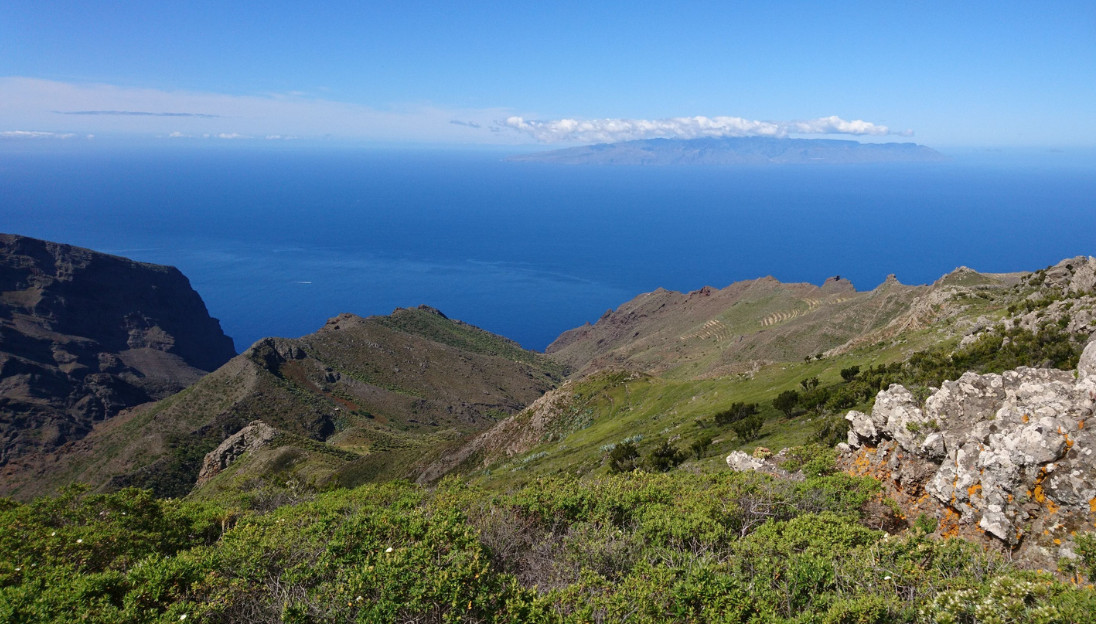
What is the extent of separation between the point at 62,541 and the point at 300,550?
8.20 meters

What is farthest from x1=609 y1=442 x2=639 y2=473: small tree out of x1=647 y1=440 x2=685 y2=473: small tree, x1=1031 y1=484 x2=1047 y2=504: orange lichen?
x1=1031 y1=484 x2=1047 y2=504: orange lichen

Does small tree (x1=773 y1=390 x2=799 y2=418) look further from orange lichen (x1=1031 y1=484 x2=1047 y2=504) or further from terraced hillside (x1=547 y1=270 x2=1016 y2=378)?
terraced hillside (x1=547 y1=270 x2=1016 y2=378)

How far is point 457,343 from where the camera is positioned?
13838 centimetres

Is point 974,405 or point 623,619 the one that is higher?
point 974,405

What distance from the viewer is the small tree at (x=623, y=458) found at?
109 ft

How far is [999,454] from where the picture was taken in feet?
45.1

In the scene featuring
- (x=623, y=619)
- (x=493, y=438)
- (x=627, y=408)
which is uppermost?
(x=623, y=619)

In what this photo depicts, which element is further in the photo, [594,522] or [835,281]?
[835,281]

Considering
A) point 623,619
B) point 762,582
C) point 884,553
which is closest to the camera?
point 623,619

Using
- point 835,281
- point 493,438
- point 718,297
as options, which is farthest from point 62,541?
point 718,297

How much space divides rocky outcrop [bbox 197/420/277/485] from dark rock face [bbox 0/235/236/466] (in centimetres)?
5422

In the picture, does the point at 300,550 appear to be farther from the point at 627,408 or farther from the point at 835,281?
the point at 835,281

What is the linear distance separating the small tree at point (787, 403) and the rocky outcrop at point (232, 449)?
2393 inches

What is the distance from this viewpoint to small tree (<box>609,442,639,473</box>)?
3309 centimetres
